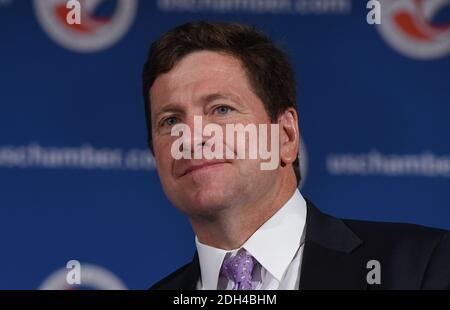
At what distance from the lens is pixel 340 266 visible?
2041mm

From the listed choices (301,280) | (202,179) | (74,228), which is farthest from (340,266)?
(74,228)

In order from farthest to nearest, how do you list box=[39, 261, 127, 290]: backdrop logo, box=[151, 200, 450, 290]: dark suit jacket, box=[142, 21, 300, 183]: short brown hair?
box=[39, 261, 127, 290]: backdrop logo
box=[142, 21, 300, 183]: short brown hair
box=[151, 200, 450, 290]: dark suit jacket

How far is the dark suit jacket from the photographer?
201 cm

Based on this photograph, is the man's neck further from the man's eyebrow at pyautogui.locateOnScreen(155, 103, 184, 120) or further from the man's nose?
the man's eyebrow at pyautogui.locateOnScreen(155, 103, 184, 120)

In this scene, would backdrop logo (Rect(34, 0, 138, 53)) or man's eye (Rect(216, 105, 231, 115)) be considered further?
backdrop logo (Rect(34, 0, 138, 53))

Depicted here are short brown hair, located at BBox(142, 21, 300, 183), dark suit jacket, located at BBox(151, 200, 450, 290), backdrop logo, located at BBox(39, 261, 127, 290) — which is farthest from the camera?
backdrop logo, located at BBox(39, 261, 127, 290)

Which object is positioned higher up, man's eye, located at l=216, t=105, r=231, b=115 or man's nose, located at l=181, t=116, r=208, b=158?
man's eye, located at l=216, t=105, r=231, b=115

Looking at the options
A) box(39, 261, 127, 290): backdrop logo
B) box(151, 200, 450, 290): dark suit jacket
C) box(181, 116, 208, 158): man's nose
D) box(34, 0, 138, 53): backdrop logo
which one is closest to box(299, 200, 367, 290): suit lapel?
box(151, 200, 450, 290): dark suit jacket

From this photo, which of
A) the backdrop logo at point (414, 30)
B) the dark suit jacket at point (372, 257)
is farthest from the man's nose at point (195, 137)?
the backdrop logo at point (414, 30)

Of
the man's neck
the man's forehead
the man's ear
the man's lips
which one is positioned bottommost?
the man's neck

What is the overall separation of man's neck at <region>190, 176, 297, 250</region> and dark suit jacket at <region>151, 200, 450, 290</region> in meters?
0.10

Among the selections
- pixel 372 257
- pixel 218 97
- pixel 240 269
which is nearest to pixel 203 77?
pixel 218 97

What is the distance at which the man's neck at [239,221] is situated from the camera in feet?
6.90

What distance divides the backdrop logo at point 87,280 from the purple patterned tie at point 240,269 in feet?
1.15
